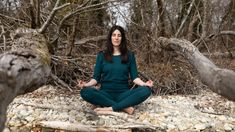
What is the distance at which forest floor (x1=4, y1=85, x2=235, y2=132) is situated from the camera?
13.9ft

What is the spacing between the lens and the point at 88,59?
20.7 feet

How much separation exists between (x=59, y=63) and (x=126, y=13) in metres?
1.67

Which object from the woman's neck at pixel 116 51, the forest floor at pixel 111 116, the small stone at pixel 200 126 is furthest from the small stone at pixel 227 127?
the woman's neck at pixel 116 51

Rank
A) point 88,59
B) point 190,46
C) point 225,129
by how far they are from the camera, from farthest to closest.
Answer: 1. point 88,59
2. point 190,46
3. point 225,129

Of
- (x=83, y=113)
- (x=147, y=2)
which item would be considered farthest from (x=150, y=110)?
(x=147, y=2)

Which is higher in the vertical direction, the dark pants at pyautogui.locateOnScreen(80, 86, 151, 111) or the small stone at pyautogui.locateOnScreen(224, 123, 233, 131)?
the dark pants at pyautogui.locateOnScreen(80, 86, 151, 111)

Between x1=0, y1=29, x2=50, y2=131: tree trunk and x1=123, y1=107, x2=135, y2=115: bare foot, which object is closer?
x1=0, y1=29, x2=50, y2=131: tree trunk

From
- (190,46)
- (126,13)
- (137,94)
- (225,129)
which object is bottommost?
(225,129)

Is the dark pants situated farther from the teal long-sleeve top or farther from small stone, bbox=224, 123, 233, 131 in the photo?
small stone, bbox=224, 123, 233, 131

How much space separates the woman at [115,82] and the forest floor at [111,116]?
144mm

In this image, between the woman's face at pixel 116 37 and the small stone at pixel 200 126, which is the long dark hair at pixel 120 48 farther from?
the small stone at pixel 200 126

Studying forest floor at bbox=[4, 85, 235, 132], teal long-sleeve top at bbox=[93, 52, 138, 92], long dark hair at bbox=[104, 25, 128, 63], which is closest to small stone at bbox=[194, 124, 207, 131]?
forest floor at bbox=[4, 85, 235, 132]

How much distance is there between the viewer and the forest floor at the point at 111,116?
4230mm

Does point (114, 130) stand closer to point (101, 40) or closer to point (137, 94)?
point (137, 94)
